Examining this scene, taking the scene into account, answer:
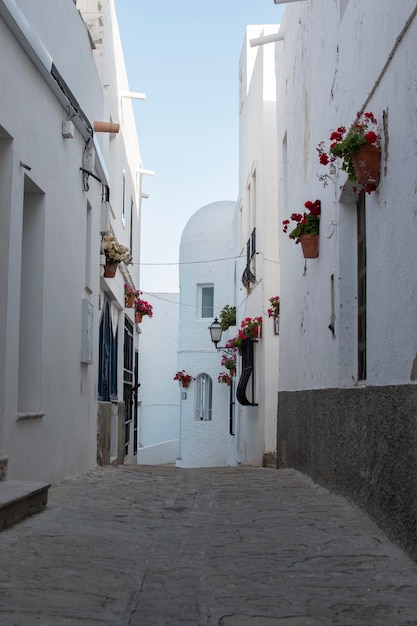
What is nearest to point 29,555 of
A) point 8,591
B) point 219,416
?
point 8,591

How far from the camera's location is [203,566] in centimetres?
445

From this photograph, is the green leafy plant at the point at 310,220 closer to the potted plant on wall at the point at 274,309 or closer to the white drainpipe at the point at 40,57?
the white drainpipe at the point at 40,57

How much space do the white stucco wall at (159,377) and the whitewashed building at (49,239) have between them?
1943cm

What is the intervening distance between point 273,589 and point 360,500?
227 centimetres

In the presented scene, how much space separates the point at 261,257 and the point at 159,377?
58.6 feet

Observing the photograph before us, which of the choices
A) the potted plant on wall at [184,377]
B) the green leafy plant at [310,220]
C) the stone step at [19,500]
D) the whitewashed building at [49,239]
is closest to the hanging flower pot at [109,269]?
the whitewashed building at [49,239]

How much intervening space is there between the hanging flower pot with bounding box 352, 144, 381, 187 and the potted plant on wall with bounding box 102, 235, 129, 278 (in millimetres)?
6581

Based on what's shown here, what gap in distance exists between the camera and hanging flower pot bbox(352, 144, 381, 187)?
570cm

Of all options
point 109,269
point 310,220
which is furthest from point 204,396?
point 310,220

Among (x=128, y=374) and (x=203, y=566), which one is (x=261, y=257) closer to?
(x=128, y=374)

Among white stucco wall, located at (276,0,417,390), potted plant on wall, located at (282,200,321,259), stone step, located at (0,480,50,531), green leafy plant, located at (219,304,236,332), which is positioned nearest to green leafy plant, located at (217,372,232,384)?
green leafy plant, located at (219,304,236,332)

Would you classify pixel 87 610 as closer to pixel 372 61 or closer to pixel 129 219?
pixel 372 61

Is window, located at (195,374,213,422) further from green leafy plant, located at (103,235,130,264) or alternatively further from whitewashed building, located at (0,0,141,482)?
green leafy plant, located at (103,235,130,264)

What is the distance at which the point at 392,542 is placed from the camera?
4973 millimetres
